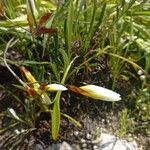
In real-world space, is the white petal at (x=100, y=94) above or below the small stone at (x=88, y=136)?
above

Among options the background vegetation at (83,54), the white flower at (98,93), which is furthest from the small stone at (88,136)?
the white flower at (98,93)

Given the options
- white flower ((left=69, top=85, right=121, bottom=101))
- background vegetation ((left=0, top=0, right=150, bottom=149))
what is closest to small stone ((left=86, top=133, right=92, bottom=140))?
background vegetation ((left=0, top=0, right=150, bottom=149))

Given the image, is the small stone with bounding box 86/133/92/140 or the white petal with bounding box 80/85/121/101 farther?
Answer: the small stone with bounding box 86/133/92/140

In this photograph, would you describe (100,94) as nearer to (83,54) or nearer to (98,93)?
(98,93)

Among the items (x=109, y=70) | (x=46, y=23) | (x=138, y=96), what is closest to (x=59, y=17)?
(x=46, y=23)

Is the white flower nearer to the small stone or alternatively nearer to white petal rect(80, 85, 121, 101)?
white petal rect(80, 85, 121, 101)

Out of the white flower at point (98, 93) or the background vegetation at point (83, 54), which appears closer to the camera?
the white flower at point (98, 93)

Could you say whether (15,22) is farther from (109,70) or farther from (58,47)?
(109,70)

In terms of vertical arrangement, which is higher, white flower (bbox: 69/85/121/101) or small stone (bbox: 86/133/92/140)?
white flower (bbox: 69/85/121/101)

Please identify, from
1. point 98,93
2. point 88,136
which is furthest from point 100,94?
point 88,136

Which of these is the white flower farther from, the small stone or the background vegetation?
the small stone

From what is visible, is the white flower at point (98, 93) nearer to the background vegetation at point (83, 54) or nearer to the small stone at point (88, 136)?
the background vegetation at point (83, 54)
